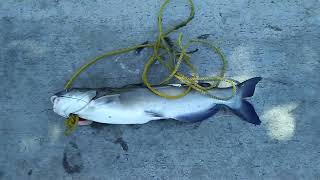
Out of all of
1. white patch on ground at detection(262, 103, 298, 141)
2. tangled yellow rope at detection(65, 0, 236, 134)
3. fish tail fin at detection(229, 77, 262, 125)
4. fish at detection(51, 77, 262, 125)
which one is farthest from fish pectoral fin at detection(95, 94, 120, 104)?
white patch on ground at detection(262, 103, 298, 141)

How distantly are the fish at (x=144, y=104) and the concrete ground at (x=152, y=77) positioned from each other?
0.52 feet

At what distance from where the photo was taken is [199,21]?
125 inches

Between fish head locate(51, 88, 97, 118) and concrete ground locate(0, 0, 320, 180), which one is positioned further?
concrete ground locate(0, 0, 320, 180)

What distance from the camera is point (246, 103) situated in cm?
283

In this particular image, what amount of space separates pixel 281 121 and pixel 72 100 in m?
1.42

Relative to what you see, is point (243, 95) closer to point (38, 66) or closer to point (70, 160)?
point (70, 160)

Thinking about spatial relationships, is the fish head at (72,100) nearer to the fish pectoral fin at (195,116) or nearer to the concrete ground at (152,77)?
the concrete ground at (152,77)

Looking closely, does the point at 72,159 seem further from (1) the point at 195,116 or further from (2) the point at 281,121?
(2) the point at 281,121

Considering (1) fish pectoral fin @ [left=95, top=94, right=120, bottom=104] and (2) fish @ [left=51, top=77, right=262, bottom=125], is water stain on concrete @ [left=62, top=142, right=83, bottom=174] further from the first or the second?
(1) fish pectoral fin @ [left=95, top=94, right=120, bottom=104]

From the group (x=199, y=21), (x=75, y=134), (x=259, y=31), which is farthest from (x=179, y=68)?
(x=75, y=134)

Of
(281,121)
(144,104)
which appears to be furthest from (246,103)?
(144,104)

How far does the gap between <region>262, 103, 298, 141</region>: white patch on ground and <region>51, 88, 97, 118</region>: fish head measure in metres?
1.21

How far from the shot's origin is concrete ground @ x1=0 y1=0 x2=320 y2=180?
9.55 ft

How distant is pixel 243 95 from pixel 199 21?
698 mm
